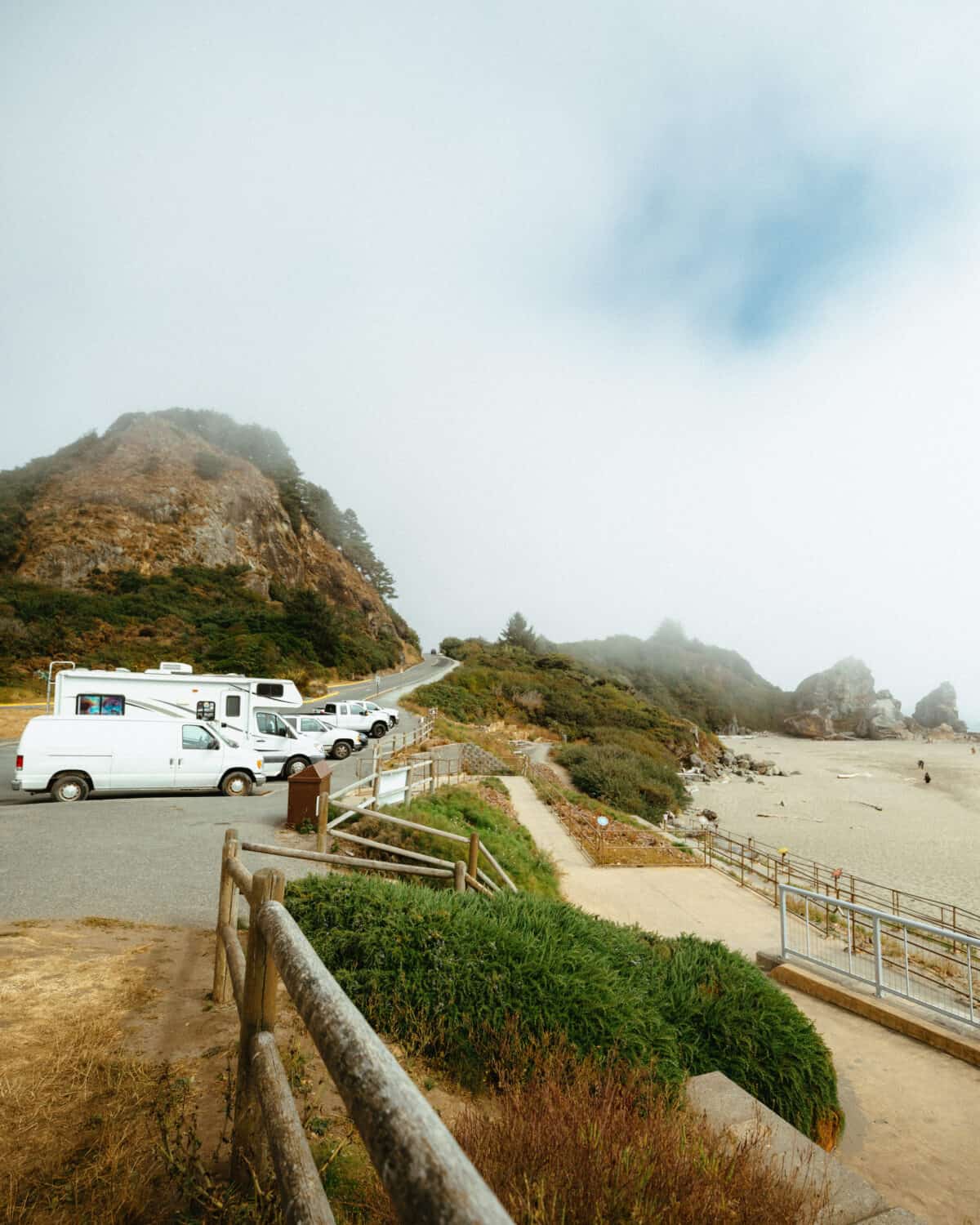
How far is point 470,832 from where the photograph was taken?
13.4 m

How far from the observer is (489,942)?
5000 mm

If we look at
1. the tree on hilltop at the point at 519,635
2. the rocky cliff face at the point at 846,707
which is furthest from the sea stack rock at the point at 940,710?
the tree on hilltop at the point at 519,635

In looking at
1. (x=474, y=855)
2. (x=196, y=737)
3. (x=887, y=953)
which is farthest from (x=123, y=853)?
(x=887, y=953)

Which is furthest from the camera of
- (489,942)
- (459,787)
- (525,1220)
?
(459,787)

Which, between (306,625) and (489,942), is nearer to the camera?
(489,942)

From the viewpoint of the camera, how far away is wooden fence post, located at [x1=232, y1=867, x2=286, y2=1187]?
7.39 feet

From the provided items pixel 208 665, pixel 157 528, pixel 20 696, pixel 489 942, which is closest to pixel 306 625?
pixel 208 665

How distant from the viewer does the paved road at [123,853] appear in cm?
724

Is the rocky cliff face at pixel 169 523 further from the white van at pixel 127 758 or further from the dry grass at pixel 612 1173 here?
the dry grass at pixel 612 1173

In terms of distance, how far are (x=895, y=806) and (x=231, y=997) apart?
3989 cm

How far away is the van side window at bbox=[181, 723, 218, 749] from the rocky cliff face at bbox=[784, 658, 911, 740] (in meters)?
133

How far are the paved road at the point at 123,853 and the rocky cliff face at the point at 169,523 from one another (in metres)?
41.6

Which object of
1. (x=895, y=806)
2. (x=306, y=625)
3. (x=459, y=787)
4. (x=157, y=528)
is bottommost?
(x=895, y=806)

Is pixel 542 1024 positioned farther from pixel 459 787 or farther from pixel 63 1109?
pixel 459 787
